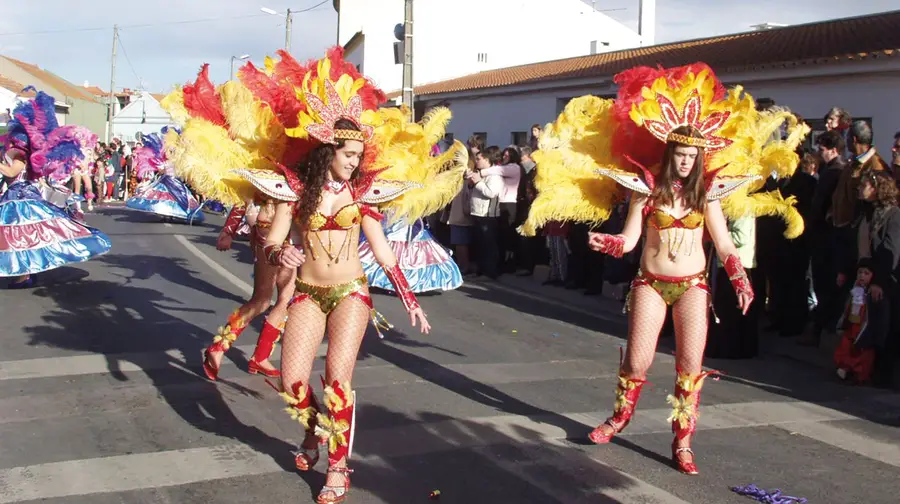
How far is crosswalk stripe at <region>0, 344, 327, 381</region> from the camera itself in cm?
726

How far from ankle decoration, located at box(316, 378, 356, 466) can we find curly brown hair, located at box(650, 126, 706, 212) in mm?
2134

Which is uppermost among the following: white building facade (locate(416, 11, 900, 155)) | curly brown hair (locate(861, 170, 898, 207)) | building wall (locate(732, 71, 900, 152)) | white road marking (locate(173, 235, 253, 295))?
white building facade (locate(416, 11, 900, 155))

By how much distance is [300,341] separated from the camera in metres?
4.83

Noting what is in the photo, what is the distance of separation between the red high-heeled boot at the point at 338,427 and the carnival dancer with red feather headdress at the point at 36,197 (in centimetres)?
715

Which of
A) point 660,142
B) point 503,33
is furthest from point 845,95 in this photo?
point 503,33

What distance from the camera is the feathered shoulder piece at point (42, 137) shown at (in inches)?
421

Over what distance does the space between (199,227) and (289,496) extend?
54.2 ft

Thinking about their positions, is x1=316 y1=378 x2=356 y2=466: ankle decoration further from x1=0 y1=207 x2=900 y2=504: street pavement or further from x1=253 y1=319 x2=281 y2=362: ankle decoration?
x1=253 y1=319 x2=281 y2=362: ankle decoration

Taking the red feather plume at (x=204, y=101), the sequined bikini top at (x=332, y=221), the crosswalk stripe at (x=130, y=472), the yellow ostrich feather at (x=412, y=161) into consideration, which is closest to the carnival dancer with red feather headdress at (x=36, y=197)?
the red feather plume at (x=204, y=101)

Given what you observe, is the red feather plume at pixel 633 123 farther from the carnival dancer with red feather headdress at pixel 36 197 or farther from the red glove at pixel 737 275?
the carnival dancer with red feather headdress at pixel 36 197

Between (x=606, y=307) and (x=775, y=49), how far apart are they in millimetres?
8207

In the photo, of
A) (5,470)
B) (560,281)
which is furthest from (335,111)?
(560,281)

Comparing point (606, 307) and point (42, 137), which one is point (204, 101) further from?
point (606, 307)

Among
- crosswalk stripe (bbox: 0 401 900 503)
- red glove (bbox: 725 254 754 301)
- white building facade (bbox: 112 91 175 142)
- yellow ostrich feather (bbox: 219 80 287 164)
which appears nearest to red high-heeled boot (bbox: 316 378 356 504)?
crosswalk stripe (bbox: 0 401 900 503)
